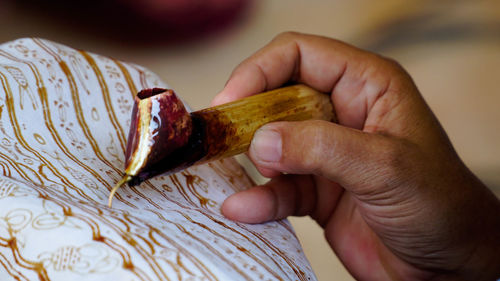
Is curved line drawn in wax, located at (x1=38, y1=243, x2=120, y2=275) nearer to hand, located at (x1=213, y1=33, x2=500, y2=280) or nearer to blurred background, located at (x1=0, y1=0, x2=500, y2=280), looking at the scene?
hand, located at (x1=213, y1=33, x2=500, y2=280)

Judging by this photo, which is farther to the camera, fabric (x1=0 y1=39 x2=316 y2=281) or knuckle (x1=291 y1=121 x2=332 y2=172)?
knuckle (x1=291 y1=121 x2=332 y2=172)

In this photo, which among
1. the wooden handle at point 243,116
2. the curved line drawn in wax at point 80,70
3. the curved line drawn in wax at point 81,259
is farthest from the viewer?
the curved line drawn in wax at point 80,70

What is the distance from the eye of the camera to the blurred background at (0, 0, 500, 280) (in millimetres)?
1559

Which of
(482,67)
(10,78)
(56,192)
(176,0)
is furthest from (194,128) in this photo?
(482,67)

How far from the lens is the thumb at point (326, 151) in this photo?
54cm

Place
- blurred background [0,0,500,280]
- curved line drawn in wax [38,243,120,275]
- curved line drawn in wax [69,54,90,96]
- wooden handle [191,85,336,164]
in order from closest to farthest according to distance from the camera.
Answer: curved line drawn in wax [38,243,120,275]
wooden handle [191,85,336,164]
curved line drawn in wax [69,54,90,96]
blurred background [0,0,500,280]

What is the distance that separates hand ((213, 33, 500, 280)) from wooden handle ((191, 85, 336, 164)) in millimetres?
17

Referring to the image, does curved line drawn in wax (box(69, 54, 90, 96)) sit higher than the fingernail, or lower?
higher

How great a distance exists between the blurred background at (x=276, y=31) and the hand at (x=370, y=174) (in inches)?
33.0

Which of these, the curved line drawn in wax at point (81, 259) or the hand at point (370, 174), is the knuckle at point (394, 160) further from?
the curved line drawn in wax at point (81, 259)

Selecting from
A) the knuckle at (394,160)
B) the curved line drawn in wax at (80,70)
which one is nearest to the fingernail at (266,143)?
the knuckle at (394,160)

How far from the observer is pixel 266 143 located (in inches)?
21.0

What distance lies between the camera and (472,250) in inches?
27.1

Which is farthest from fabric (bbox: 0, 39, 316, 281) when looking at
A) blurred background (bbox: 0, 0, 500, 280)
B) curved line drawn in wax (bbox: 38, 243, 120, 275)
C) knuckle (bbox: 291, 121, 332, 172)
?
blurred background (bbox: 0, 0, 500, 280)
